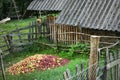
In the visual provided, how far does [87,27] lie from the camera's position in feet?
45.6

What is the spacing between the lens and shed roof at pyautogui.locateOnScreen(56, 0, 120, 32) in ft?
43.6

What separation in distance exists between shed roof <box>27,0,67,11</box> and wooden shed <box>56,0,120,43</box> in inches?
106

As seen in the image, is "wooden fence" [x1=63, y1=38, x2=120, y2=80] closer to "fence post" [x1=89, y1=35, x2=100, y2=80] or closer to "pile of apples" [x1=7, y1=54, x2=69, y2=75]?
"fence post" [x1=89, y1=35, x2=100, y2=80]

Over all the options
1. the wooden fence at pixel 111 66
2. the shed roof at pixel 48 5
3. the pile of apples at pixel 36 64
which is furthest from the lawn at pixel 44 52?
the shed roof at pixel 48 5

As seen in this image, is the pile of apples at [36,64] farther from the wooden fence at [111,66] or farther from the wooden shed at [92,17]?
the wooden fence at [111,66]

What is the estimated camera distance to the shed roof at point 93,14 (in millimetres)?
13294

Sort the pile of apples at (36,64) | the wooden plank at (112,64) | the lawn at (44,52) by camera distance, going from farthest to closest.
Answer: the pile of apples at (36,64), the lawn at (44,52), the wooden plank at (112,64)

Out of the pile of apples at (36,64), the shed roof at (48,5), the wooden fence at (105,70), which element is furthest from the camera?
the shed roof at (48,5)

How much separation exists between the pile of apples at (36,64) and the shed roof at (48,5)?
6288 millimetres

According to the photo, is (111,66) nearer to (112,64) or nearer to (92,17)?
(112,64)

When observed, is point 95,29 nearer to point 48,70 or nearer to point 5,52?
point 48,70

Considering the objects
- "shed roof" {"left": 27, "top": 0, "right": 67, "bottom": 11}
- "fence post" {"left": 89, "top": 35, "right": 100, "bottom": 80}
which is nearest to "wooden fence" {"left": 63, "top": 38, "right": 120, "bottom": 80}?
"fence post" {"left": 89, "top": 35, "right": 100, "bottom": 80}

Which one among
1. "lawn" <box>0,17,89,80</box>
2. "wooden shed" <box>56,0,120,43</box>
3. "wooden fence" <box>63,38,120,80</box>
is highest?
"wooden shed" <box>56,0,120,43</box>

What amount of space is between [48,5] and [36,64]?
8046mm
